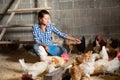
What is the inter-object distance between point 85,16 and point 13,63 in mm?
1665

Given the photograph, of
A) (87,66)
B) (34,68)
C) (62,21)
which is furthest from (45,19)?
(62,21)

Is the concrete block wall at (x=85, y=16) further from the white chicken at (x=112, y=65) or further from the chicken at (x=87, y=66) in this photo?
the chicken at (x=87, y=66)

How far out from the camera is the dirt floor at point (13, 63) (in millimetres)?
2941

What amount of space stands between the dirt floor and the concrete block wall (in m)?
0.84

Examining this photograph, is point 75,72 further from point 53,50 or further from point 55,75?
point 53,50

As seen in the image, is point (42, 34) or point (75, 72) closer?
point (75, 72)

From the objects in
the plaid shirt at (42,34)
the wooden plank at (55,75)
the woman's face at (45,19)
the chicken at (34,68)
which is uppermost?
the woman's face at (45,19)

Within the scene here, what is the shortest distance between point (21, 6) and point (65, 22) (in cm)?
87

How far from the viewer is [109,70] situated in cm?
280

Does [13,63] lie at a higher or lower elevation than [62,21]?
lower

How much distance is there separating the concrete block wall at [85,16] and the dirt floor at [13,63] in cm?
84

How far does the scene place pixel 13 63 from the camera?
12.1 feet

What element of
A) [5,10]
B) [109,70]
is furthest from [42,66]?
[5,10]

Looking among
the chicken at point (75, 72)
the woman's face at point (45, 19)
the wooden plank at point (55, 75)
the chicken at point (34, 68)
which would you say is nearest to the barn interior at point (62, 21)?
the woman's face at point (45, 19)
